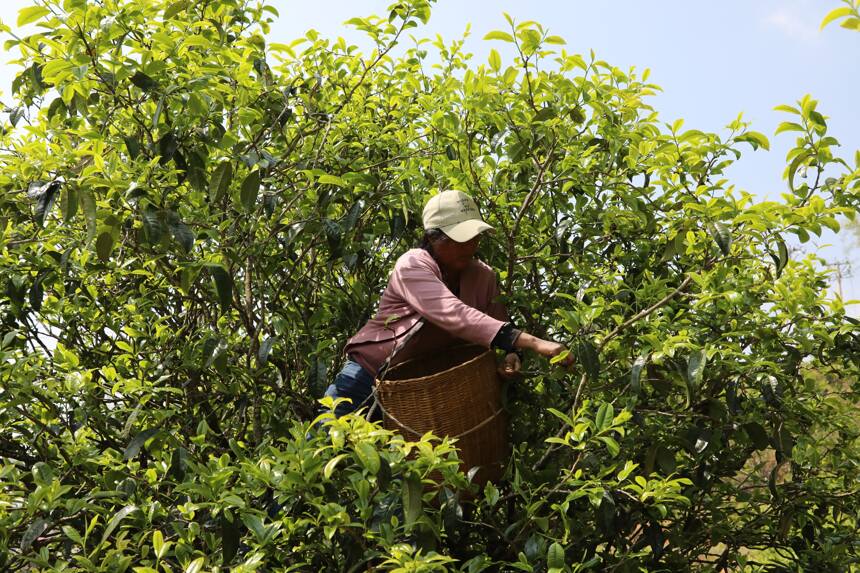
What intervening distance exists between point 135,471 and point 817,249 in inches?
97.6

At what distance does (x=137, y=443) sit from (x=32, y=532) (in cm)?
42

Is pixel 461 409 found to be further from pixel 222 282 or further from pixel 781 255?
pixel 781 255

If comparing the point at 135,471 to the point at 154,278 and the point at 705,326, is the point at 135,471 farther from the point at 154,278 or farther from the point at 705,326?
the point at 705,326

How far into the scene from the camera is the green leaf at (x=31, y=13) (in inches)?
109

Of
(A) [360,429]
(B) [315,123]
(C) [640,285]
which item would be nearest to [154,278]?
(B) [315,123]

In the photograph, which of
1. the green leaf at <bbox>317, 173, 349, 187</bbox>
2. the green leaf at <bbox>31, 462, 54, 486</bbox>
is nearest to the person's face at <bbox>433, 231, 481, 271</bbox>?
the green leaf at <bbox>317, 173, 349, 187</bbox>

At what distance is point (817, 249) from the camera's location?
318 centimetres

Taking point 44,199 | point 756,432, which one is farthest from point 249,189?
point 756,432

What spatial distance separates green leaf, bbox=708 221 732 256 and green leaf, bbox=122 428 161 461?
6.11 ft

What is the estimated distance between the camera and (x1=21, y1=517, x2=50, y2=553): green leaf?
2.49 meters

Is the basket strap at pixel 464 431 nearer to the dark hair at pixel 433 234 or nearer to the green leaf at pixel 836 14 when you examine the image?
the dark hair at pixel 433 234

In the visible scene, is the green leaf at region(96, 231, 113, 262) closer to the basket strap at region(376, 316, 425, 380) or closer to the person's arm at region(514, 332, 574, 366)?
the basket strap at region(376, 316, 425, 380)

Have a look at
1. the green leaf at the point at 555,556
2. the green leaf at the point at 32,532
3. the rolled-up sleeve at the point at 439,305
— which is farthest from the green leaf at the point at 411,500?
the green leaf at the point at 32,532

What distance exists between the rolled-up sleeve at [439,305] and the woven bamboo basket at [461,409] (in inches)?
3.5
